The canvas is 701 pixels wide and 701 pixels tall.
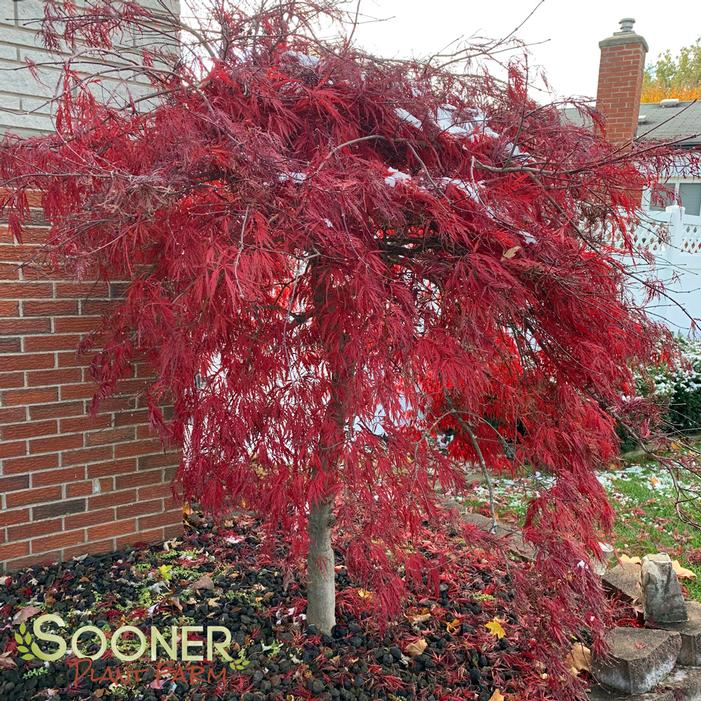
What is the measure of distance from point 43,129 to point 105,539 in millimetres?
2023

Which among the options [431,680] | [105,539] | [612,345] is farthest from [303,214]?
[105,539]

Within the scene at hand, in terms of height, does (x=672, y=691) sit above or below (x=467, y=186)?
below

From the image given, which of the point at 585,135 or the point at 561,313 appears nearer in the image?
the point at 561,313

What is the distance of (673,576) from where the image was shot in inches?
108

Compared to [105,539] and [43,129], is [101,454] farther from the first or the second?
[43,129]

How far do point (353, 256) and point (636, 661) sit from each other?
6.91 feet

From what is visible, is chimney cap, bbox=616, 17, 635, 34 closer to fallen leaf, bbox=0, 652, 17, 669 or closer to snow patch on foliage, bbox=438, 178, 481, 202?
snow patch on foliage, bbox=438, 178, 481, 202

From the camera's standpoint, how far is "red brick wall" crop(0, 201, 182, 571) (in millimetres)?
2775

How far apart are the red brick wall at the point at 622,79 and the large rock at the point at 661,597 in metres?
8.45

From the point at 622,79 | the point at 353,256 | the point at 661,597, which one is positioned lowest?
the point at 661,597

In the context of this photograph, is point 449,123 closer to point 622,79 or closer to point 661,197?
point 661,197

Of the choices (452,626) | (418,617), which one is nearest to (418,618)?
(418,617)

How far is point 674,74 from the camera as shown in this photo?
28.7 meters

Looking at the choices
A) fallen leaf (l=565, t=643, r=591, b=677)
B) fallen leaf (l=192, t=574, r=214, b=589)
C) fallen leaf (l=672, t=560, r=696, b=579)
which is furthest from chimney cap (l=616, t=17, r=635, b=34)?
fallen leaf (l=192, t=574, r=214, b=589)
